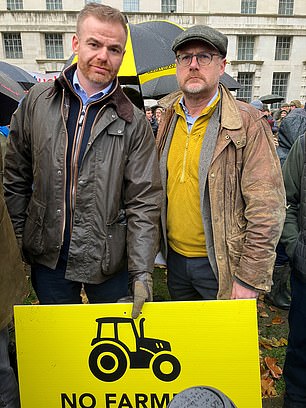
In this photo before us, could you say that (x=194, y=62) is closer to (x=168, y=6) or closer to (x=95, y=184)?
(x=95, y=184)

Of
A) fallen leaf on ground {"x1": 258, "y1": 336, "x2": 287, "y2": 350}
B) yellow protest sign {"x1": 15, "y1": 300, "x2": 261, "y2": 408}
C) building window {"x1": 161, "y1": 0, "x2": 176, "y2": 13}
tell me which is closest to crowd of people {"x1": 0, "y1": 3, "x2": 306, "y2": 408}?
yellow protest sign {"x1": 15, "y1": 300, "x2": 261, "y2": 408}

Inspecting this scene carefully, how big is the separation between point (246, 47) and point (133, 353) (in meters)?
34.8

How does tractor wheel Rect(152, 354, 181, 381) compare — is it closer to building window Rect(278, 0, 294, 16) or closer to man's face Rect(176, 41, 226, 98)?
man's face Rect(176, 41, 226, 98)

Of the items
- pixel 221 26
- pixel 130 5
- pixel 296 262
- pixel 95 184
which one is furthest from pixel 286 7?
pixel 95 184

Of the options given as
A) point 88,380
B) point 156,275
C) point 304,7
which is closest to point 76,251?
point 88,380

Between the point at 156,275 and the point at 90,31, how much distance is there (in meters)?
3.41

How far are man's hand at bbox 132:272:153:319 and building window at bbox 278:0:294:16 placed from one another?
3674cm

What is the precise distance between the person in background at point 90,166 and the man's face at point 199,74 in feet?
1.14

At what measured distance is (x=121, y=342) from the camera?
164 cm

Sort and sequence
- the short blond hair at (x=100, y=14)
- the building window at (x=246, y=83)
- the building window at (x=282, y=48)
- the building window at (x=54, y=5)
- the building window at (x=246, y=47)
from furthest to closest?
the building window at (x=282, y=48)
the building window at (x=246, y=47)
the building window at (x=246, y=83)
the building window at (x=54, y=5)
the short blond hair at (x=100, y=14)

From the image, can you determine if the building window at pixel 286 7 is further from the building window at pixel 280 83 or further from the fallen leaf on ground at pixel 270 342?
the fallen leaf on ground at pixel 270 342

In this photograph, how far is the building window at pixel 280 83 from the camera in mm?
32188

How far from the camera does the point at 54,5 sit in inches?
1214

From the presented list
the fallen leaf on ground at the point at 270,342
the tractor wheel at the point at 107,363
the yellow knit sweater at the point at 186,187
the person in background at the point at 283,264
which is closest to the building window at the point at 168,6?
the person in background at the point at 283,264
